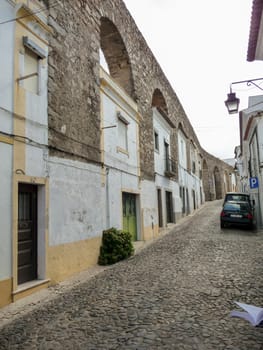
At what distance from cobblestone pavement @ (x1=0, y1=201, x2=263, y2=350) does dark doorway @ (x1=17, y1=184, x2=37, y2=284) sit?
2.23 ft

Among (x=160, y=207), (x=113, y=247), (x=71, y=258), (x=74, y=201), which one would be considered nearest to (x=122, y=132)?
(x=113, y=247)

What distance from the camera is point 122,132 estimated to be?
10.7 meters

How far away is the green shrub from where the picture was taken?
25.8 ft

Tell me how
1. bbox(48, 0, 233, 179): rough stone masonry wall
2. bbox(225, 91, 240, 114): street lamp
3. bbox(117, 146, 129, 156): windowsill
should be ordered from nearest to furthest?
1. bbox(48, 0, 233, 179): rough stone masonry wall
2. bbox(225, 91, 240, 114): street lamp
3. bbox(117, 146, 129, 156): windowsill

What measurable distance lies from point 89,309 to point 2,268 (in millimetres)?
1505

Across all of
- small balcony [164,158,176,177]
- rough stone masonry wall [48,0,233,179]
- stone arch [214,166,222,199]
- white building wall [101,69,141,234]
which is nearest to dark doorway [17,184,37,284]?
rough stone masonry wall [48,0,233,179]

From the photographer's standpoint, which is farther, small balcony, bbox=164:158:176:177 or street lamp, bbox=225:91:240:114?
small balcony, bbox=164:158:176:177

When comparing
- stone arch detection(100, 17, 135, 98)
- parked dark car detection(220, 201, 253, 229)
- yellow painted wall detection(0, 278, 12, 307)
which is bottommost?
yellow painted wall detection(0, 278, 12, 307)

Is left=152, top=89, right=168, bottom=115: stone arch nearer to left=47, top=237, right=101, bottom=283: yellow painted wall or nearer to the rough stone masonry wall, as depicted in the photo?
the rough stone masonry wall

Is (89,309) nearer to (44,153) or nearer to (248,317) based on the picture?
(248,317)

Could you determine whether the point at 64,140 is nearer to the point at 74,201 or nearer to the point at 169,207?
the point at 74,201

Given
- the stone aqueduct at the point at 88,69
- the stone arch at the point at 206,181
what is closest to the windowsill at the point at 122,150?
the stone aqueduct at the point at 88,69

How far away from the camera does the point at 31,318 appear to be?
422cm

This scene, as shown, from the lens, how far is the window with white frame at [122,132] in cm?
1039
